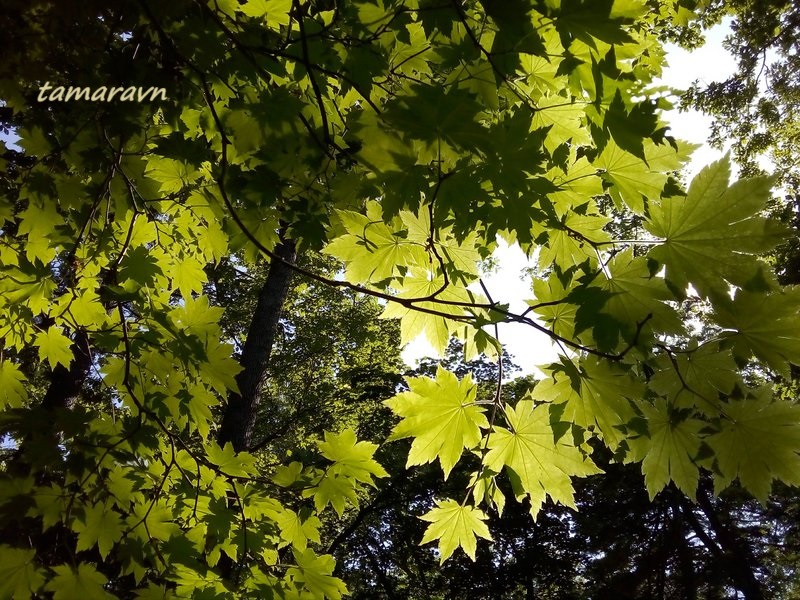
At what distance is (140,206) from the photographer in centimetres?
231

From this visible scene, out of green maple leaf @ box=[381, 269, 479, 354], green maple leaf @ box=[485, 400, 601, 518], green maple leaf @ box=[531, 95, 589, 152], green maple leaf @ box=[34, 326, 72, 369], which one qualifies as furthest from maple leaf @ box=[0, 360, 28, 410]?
green maple leaf @ box=[531, 95, 589, 152]

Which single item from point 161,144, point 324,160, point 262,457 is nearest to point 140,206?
point 161,144

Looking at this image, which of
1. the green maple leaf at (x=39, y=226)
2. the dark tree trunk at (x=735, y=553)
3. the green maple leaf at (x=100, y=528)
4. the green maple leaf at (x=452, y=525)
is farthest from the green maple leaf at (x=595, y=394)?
the dark tree trunk at (x=735, y=553)

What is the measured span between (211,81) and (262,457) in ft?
34.0

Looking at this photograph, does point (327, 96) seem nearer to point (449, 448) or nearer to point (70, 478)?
point (449, 448)

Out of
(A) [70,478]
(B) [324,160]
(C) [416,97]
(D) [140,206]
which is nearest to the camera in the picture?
(C) [416,97]

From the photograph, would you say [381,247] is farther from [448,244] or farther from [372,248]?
[448,244]

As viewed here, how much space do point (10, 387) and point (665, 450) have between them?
8.48ft

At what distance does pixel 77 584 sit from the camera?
5.21 feet

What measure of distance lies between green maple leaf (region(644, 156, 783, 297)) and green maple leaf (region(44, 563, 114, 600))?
1.93 metres

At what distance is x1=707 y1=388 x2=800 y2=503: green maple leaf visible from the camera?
142cm

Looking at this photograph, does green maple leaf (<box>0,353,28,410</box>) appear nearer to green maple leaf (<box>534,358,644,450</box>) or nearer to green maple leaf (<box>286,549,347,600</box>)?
green maple leaf (<box>286,549,347,600</box>)

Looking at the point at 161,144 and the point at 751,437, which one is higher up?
the point at 161,144

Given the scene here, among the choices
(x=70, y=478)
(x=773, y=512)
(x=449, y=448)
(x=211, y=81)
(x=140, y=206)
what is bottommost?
(x=70, y=478)
